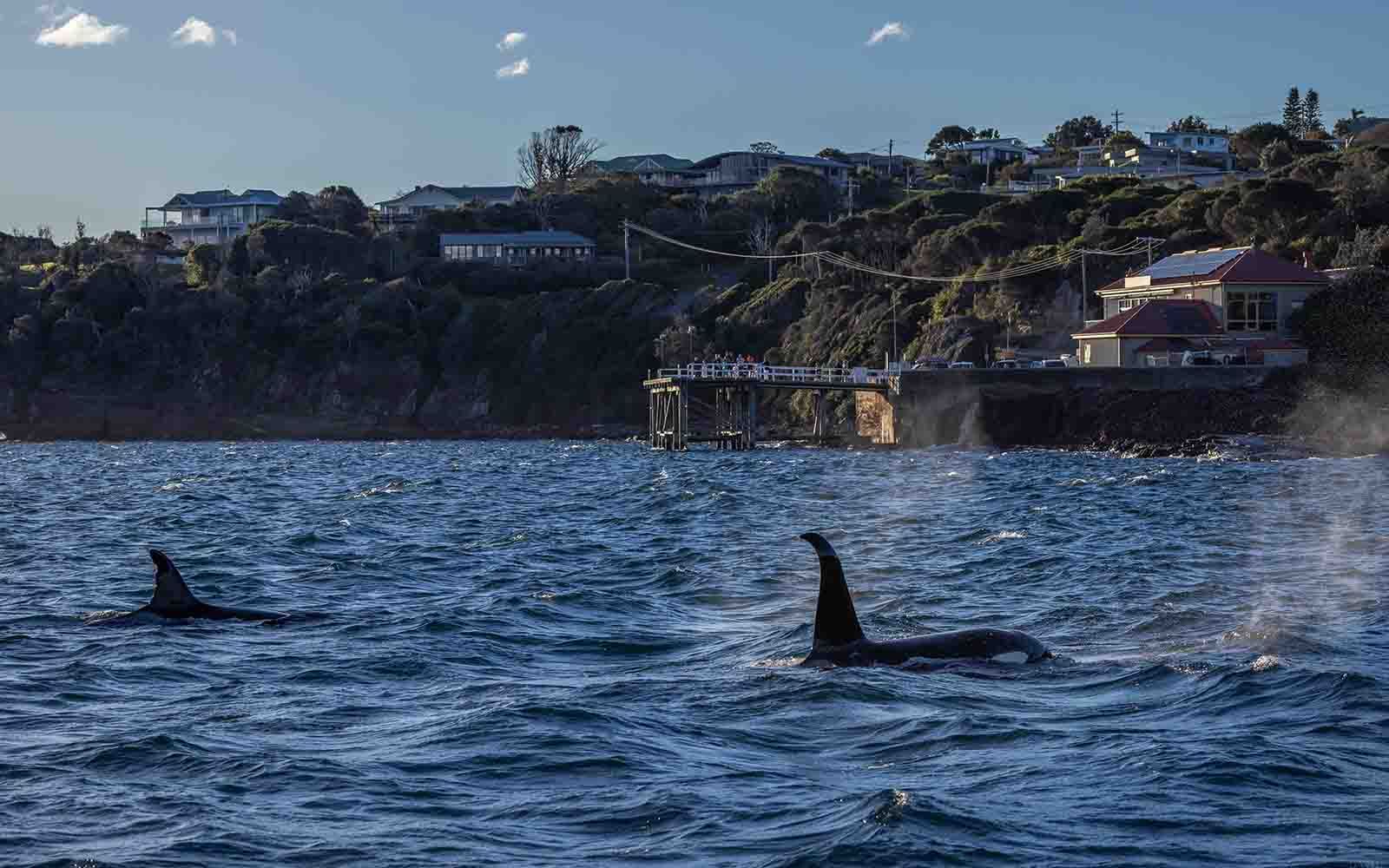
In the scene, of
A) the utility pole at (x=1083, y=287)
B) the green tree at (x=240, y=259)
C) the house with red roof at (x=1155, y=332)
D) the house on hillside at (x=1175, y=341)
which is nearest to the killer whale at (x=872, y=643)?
the house on hillside at (x=1175, y=341)

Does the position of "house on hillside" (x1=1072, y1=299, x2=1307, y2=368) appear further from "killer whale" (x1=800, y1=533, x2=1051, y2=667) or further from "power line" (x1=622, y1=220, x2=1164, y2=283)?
"killer whale" (x1=800, y1=533, x2=1051, y2=667)

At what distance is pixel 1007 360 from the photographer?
111m

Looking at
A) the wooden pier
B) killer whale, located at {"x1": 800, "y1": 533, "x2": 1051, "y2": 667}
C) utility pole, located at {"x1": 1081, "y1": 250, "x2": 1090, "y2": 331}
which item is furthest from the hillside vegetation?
killer whale, located at {"x1": 800, "y1": 533, "x2": 1051, "y2": 667}

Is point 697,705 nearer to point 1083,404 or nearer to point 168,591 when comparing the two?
point 168,591

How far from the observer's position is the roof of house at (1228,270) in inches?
3976

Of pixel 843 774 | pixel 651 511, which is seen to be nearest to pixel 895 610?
pixel 843 774

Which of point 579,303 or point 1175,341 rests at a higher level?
point 579,303

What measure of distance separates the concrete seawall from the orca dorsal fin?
230ft

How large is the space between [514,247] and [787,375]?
89984 mm

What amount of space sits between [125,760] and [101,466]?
86601 mm

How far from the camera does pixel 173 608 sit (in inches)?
1045

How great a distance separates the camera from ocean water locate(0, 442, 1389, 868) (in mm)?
13641

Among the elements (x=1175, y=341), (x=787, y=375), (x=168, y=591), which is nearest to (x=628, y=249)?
(x=787, y=375)

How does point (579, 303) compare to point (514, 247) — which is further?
point (514, 247)
